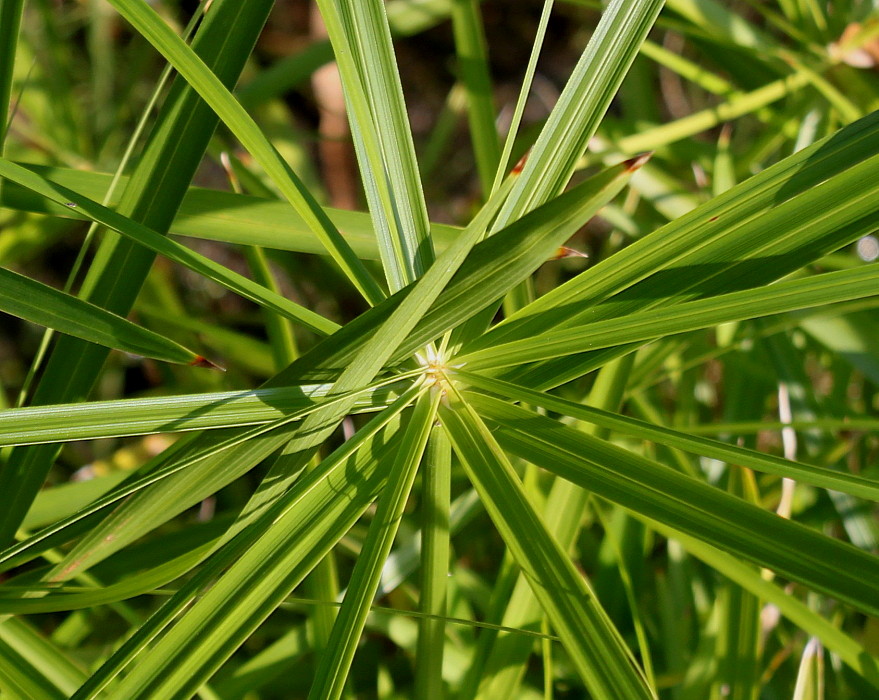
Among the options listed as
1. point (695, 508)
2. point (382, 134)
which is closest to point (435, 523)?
point (695, 508)

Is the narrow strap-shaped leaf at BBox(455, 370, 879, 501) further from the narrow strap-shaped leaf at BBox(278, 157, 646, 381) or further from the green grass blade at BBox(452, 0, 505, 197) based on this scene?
the green grass blade at BBox(452, 0, 505, 197)

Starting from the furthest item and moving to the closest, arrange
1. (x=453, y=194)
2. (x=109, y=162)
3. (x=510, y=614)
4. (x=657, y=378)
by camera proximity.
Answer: (x=453, y=194) < (x=109, y=162) < (x=657, y=378) < (x=510, y=614)

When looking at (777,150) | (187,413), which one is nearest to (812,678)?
(187,413)

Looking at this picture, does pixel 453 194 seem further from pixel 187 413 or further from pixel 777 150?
pixel 187 413

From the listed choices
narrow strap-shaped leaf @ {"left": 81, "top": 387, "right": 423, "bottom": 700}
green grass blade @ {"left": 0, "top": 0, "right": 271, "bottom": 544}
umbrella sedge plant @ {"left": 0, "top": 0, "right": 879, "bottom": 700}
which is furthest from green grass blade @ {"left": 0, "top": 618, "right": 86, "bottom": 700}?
narrow strap-shaped leaf @ {"left": 81, "top": 387, "right": 423, "bottom": 700}

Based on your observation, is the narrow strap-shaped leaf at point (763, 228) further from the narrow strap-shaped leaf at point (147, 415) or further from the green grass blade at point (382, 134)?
the narrow strap-shaped leaf at point (147, 415)

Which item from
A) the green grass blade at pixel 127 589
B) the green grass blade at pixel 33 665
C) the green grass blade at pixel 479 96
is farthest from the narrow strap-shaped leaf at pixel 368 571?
the green grass blade at pixel 479 96
